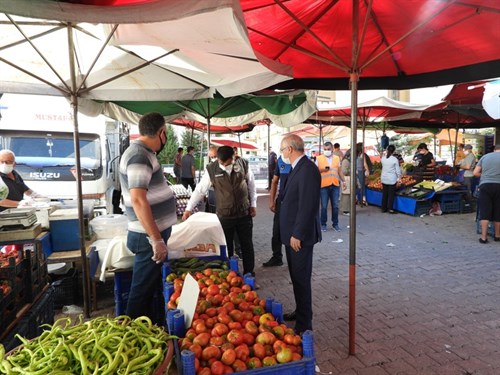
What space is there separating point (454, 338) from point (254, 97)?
428 cm

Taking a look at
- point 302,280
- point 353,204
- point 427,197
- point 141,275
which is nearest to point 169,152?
point 427,197

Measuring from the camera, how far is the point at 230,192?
14.9 ft

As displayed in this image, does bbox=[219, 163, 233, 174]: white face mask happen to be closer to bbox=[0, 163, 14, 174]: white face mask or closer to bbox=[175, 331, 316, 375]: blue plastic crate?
bbox=[0, 163, 14, 174]: white face mask

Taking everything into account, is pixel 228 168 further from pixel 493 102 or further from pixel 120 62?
pixel 493 102

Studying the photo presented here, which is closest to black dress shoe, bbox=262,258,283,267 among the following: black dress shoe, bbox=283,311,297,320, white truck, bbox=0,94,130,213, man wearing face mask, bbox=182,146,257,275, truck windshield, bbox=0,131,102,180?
man wearing face mask, bbox=182,146,257,275

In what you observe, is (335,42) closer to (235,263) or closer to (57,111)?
(235,263)

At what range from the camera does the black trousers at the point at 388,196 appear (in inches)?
392

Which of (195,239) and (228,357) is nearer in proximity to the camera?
(228,357)

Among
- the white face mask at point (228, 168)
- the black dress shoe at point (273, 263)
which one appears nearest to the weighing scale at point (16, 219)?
the white face mask at point (228, 168)

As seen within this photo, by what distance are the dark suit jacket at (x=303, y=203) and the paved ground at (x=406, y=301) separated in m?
1.10

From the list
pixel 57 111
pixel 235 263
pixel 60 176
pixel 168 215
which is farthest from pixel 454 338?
pixel 57 111

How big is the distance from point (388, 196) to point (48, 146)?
8.89 meters

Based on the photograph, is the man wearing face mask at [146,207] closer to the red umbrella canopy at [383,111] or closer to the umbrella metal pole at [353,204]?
the umbrella metal pole at [353,204]

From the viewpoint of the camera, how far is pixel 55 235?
4.02 meters
